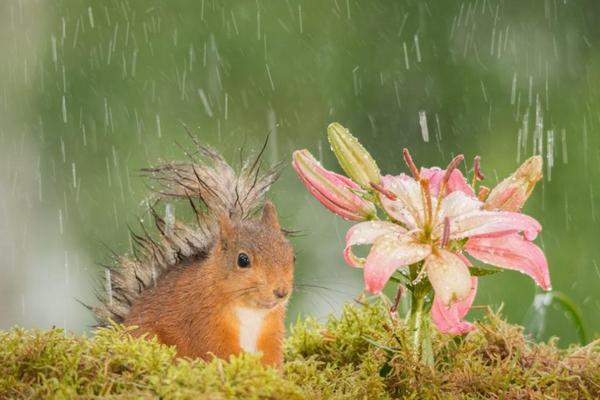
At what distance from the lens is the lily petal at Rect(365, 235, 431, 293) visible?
4.10ft

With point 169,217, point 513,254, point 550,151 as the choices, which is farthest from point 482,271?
point 550,151

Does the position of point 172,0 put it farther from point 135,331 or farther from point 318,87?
point 135,331

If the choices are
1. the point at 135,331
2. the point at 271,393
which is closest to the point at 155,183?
the point at 135,331

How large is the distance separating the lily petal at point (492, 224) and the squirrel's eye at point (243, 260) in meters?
0.42

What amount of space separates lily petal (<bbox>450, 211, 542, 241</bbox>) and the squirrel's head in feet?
1.27

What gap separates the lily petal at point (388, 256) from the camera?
125 cm

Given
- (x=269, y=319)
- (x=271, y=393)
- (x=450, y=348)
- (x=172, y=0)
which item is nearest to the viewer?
(x=271, y=393)

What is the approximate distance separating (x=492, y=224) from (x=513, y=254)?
60 millimetres

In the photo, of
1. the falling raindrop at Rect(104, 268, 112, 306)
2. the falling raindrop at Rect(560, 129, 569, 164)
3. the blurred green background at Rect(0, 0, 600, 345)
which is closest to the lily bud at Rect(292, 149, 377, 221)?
the falling raindrop at Rect(104, 268, 112, 306)

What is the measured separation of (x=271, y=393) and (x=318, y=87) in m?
3.27

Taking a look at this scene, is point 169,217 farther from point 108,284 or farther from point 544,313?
point 544,313

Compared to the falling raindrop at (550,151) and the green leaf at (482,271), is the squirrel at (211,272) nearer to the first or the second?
the green leaf at (482,271)

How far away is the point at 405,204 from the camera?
1397 millimetres

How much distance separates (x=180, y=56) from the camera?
176 inches
